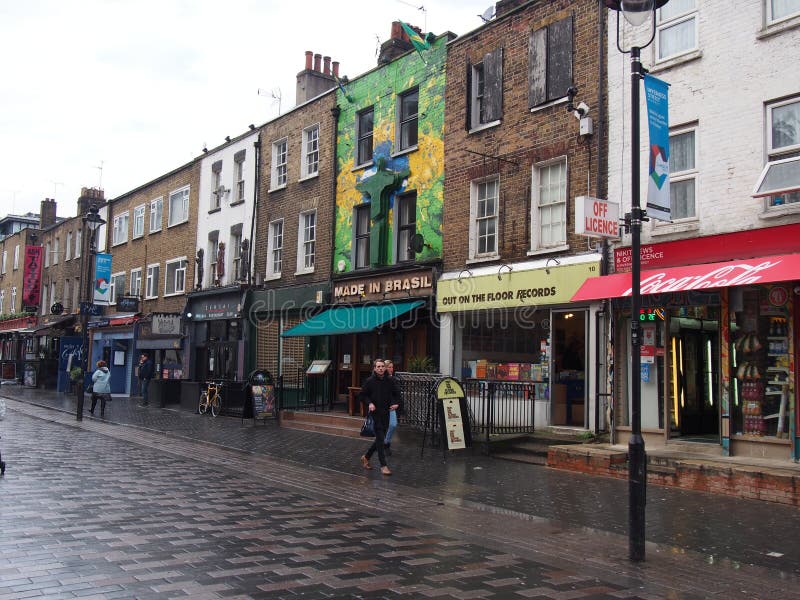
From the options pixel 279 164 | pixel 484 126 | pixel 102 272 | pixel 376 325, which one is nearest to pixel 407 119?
pixel 484 126

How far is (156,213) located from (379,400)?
934 inches

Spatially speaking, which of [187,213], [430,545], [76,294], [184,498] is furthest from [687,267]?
[76,294]

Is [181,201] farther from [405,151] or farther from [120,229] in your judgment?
[405,151]

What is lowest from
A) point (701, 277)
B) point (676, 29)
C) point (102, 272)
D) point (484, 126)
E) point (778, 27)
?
point (701, 277)

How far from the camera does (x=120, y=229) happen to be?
118 ft

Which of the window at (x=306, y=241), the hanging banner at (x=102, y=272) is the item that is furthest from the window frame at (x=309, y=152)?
the hanging banner at (x=102, y=272)

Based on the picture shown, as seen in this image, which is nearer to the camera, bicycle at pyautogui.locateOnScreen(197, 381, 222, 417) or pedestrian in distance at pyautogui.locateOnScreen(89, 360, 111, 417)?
pedestrian in distance at pyautogui.locateOnScreen(89, 360, 111, 417)

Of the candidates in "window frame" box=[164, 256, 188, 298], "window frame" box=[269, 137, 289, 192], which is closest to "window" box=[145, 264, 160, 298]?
"window frame" box=[164, 256, 188, 298]

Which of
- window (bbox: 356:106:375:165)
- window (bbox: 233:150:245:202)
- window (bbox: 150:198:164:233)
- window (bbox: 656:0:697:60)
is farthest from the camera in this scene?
window (bbox: 150:198:164:233)

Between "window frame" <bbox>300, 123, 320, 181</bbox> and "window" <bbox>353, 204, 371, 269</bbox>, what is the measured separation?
289 cm

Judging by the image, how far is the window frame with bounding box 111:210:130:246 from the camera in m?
35.4

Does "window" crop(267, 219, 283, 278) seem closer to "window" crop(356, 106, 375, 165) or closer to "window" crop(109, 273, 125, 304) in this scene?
"window" crop(356, 106, 375, 165)

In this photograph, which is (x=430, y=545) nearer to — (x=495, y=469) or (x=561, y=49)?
(x=495, y=469)

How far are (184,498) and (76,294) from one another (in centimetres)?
3536
